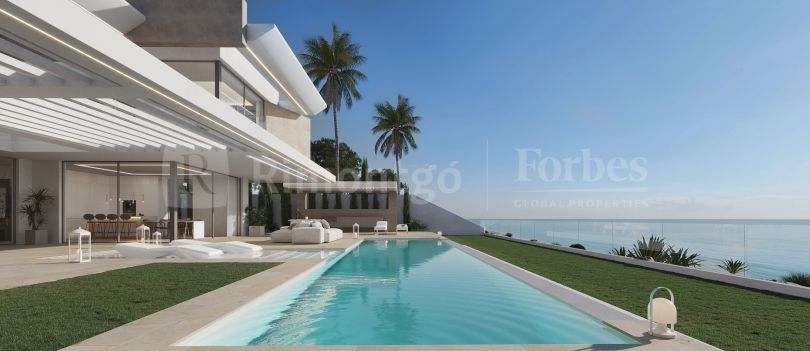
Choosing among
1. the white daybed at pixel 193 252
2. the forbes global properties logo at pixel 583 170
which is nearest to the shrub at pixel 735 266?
the white daybed at pixel 193 252

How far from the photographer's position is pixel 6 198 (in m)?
14.8

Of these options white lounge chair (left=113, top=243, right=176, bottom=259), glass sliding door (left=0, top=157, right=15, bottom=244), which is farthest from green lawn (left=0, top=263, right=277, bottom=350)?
glass sliding door (left=0, top=157, right=15, bottom=244)

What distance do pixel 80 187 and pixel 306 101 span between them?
30.6 feet

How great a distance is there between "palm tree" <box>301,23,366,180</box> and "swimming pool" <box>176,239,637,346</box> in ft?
82.5

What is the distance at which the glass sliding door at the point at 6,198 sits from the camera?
14.8 meters

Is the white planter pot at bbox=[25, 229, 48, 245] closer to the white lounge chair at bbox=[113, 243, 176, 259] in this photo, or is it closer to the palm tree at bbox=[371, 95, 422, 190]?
the white lounge chair at bbox=[113, 243, 176, 259]

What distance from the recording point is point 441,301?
6660mm

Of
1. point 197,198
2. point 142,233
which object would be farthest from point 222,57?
point 197,198

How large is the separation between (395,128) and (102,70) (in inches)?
1162

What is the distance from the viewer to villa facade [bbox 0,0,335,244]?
545cm

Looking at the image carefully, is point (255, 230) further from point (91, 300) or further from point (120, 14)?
point (91, 300)

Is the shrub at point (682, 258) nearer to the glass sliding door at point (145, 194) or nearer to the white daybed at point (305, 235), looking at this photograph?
the white daybed at point (305, 235)

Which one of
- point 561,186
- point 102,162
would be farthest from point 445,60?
point 102,162

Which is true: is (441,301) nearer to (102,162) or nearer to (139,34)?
(139,34)
